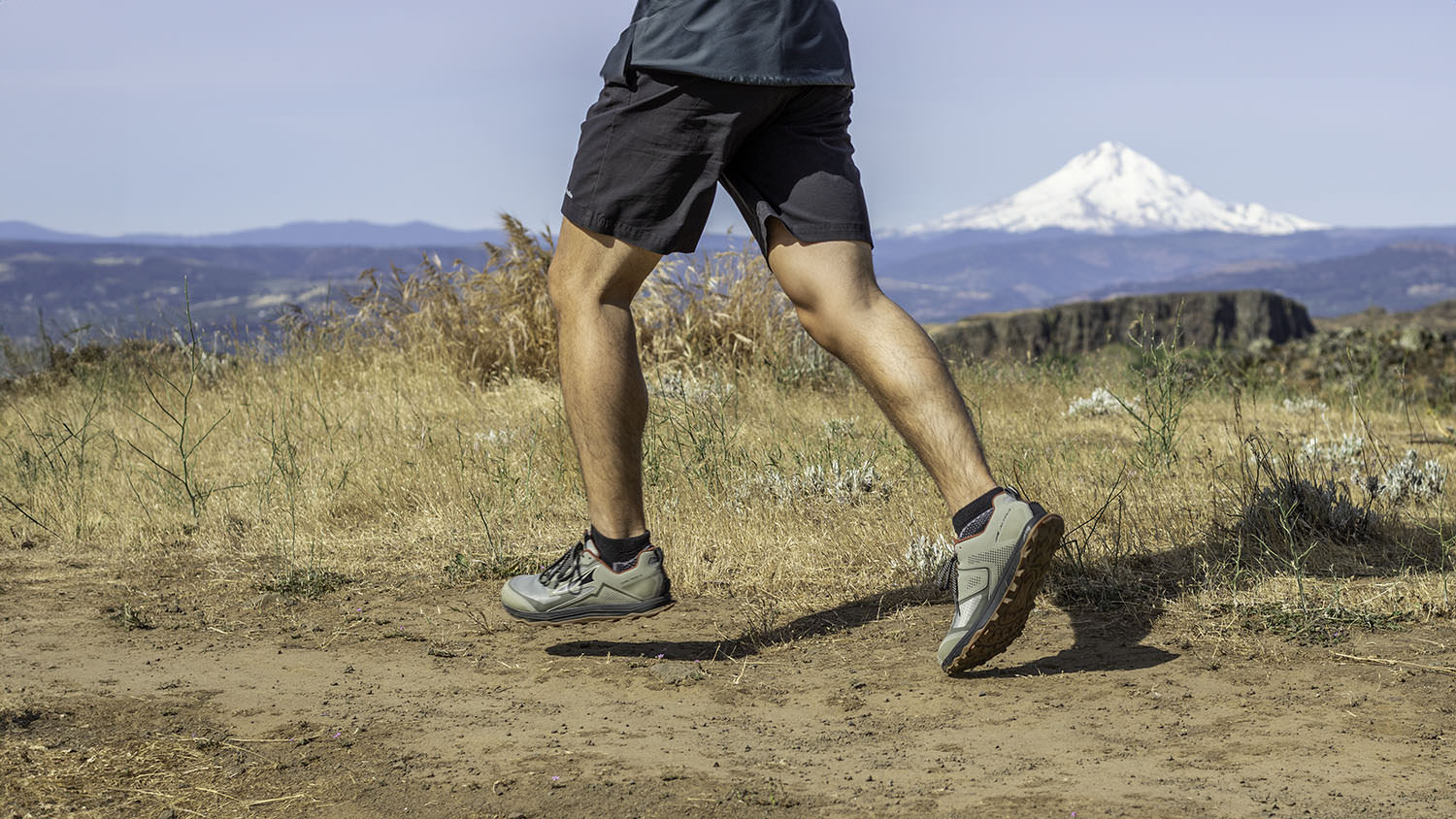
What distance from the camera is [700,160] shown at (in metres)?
2.60

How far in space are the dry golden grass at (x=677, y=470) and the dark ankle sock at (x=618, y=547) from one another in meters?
0.50

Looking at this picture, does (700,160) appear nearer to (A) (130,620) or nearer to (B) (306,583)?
(B) (306,583)

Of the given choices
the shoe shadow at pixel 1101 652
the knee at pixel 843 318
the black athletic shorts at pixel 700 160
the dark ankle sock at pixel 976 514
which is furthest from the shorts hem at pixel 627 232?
the shoe shadow at pixel 1101 652

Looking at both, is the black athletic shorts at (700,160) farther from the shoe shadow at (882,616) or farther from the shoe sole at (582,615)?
the shoe shadow at (882,616)

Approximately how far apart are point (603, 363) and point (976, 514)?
0.90m

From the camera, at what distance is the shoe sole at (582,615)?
9.08 ft

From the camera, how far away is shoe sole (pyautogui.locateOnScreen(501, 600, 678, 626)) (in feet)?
9.08

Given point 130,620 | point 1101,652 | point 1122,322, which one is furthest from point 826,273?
point 1122,322

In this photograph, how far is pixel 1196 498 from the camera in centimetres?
392

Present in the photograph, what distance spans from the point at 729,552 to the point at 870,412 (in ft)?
7.97

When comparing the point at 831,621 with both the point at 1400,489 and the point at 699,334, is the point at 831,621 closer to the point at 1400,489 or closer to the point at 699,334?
the point at 1400,489

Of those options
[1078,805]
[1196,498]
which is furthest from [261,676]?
[1196,498]

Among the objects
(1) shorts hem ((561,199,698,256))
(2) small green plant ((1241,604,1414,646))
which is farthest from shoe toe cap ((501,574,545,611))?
(2) small green plant ((1241,604,1414,646))

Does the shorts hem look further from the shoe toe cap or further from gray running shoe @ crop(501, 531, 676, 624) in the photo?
the shoe toe cap
